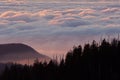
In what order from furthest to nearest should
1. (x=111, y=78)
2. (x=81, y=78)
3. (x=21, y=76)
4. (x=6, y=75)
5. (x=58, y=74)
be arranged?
(x=6, y=75) → (x=21, y=76) → (x=58, y=74) → (x=81, y=78) → (x=111, y=78)

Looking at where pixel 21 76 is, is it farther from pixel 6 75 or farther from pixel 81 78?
pixel 81 78

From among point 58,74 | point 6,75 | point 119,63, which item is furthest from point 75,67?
point 6,75

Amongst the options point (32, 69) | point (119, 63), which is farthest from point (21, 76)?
point (119, 63)

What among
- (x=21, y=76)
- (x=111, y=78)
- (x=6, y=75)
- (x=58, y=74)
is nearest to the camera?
(x=111, y=78)

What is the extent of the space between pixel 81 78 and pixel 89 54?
7268 mm

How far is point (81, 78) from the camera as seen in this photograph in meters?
77.6

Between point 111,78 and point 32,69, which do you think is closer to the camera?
point 111,78

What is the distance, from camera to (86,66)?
79812mm

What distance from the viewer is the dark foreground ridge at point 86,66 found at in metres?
76.0

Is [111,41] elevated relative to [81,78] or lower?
elevated

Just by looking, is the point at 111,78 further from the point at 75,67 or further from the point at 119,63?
the point at 75,67

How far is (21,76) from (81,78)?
55.8ft

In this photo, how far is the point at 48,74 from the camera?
282 ft

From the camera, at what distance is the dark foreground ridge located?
7600cm
